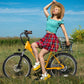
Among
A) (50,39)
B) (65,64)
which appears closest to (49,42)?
(50,39)

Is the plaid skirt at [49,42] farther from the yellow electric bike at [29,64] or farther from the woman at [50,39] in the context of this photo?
the yellow electric bike at [29,64]

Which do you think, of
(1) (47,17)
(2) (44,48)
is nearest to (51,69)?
(2) (44,48)

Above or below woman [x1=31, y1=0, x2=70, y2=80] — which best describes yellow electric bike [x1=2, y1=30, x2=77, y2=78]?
below

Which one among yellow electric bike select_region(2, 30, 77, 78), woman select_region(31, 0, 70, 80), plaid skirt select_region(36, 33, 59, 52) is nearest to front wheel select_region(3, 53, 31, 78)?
yellow electric bike select_region(2, 30, 77, 78)

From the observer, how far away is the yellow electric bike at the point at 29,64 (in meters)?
4.76

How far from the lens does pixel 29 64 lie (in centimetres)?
481

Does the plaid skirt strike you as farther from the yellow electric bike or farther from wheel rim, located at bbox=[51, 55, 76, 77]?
wheel rim, located at bbox=[51, 55, 76, 77]

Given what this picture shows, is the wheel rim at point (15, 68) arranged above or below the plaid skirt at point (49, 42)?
below

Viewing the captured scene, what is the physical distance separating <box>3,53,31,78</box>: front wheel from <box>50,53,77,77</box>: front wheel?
2.25ft

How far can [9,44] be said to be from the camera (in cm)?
1495

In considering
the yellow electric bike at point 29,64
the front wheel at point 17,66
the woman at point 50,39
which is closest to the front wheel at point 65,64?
the yellow electric bike at point 29,64

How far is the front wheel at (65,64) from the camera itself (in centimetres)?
476

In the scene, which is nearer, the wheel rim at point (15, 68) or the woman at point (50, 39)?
the woman at point (50, 39)

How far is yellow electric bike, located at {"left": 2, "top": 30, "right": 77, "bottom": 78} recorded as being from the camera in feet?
15.6
